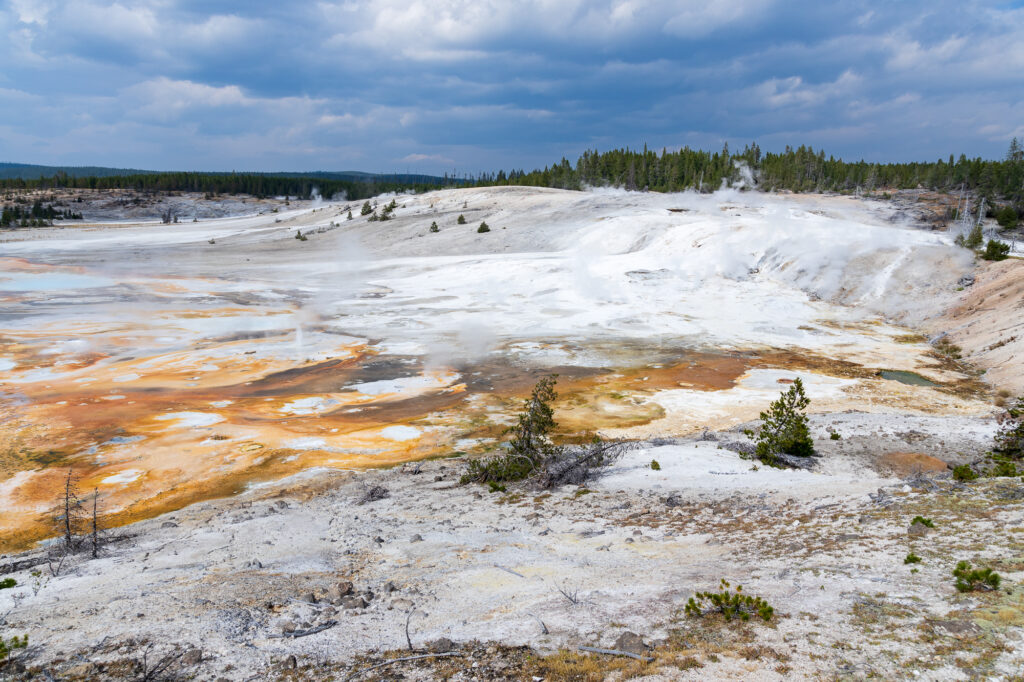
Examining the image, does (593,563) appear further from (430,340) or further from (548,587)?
(430,340)

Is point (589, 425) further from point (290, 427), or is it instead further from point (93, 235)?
point (93, 235)

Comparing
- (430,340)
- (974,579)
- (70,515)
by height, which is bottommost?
(70,515)

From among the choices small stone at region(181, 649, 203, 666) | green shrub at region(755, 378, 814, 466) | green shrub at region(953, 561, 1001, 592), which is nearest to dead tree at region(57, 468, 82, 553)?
small stone at region(181, 649, 203, 666)

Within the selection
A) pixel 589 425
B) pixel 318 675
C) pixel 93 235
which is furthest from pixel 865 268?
pixel 93 235

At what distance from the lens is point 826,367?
18.5 metres

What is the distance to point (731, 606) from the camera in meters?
4.44

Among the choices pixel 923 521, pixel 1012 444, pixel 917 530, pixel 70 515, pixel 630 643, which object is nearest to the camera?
pixel 630 643

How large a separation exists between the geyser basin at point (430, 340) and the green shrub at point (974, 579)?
8512mm

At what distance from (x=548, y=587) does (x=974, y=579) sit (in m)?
3.34

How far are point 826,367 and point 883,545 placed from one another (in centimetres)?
1467

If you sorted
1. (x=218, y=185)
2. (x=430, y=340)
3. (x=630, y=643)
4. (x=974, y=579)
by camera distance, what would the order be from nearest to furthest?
(x=630, y=643) < (x=974, y=579) < (x=430, y=340) < (x=218, y=185)

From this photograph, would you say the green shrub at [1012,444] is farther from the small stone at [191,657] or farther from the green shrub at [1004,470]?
the small stone at [191,657]

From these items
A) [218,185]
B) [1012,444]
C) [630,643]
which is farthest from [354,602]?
[218,185]

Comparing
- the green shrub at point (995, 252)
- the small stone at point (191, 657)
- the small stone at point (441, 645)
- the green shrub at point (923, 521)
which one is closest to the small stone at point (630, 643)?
the small stone at point (441, 645)
